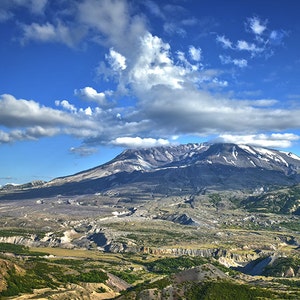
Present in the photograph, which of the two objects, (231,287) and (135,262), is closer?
(231,287)

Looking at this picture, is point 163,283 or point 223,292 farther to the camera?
point 163,283

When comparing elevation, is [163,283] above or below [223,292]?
above

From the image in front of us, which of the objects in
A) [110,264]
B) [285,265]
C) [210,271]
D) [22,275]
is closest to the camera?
[22,275]

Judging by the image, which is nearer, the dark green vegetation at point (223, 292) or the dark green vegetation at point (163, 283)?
the dark green vegetation at point (223, 292)

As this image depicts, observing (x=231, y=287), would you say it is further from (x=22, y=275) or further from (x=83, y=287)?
(x=22, y=275)

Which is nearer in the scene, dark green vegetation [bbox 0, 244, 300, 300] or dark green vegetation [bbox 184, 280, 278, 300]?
dark green vegetation [bbox 184, 280, 278, 300]

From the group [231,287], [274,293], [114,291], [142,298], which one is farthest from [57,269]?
[274,293]

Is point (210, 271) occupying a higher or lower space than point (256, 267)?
higher

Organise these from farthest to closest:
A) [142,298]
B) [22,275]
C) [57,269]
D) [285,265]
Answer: [285,265] < [57,269] < [22,275] < [142,298]

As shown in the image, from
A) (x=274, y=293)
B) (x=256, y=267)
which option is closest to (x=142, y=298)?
(x=274, y=293)
